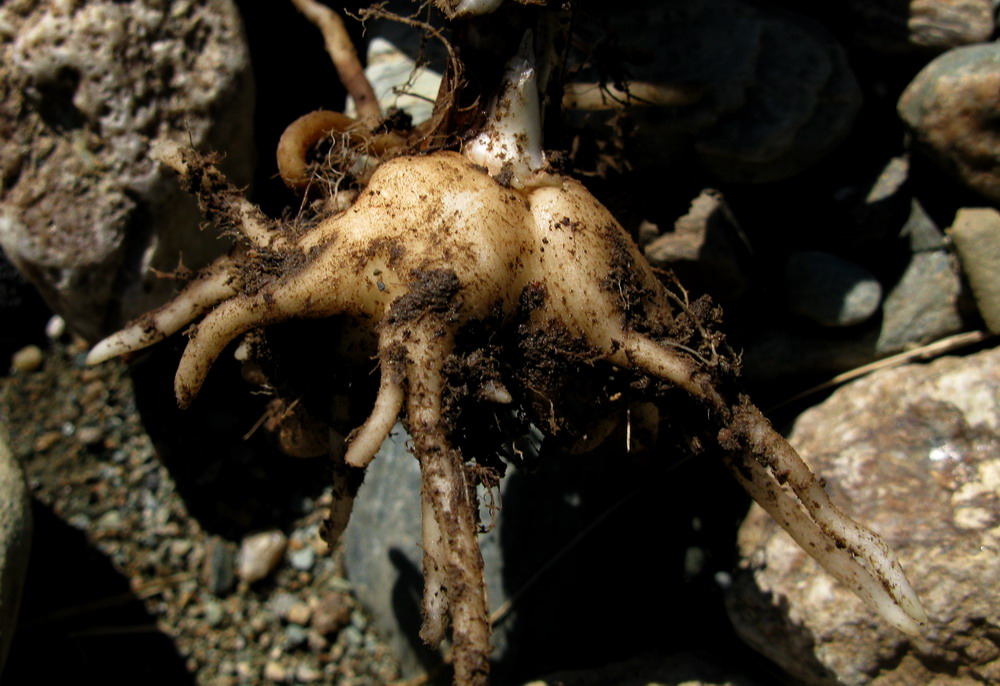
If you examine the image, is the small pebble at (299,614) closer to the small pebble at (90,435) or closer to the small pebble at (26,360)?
the small pebble at (90,435)

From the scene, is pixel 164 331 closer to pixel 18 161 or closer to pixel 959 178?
pixel 18 161

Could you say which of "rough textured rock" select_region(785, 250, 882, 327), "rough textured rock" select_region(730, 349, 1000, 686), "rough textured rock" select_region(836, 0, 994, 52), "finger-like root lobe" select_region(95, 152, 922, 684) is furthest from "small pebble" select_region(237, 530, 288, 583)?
"rough textured rock" select_region(836, 0, 994, 52)

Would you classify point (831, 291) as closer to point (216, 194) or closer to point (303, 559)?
point (216, 194)

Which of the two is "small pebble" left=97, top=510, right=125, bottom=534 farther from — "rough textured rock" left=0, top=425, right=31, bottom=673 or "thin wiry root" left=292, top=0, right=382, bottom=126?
"thin wiry root" left=292, top=0, right=382, bottom=126

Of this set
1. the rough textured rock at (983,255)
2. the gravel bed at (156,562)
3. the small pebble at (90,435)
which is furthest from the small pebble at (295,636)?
the rough textured rock at (983,255)

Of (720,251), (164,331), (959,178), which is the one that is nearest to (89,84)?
(164,331)
